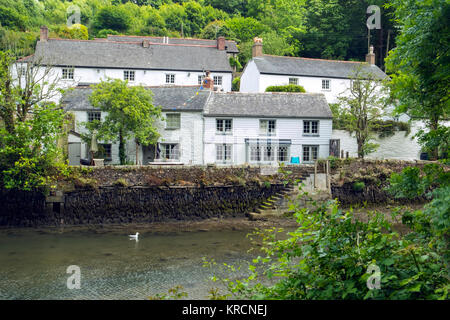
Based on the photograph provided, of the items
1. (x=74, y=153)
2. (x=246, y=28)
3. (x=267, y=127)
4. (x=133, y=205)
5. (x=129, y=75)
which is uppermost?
(x=246, y=28)

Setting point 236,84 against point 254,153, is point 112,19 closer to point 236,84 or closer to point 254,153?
point 236,84

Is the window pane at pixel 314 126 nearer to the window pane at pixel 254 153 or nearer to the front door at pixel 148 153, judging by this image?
the window pane at pixel 254 153

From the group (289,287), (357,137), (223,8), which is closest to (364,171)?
(357,137)

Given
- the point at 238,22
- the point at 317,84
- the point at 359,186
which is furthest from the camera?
the point at 238,22

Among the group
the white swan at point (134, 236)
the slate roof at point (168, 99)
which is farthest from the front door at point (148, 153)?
the white swan at point (134, 236)

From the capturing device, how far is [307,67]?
44938mm

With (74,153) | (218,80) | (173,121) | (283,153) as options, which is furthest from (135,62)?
(283,153)

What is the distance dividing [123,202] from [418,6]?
2118 cm

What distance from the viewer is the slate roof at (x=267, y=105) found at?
34537 mm

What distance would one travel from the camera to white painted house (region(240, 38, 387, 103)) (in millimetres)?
42969

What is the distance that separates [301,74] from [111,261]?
3054 cm

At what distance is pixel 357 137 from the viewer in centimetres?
3528

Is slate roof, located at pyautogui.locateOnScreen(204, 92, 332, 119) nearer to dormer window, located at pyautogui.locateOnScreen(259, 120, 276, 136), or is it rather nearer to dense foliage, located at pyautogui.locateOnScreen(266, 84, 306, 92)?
dormer window, located at pyautogui.locateOnScreen(259, 120, 276, 136)
